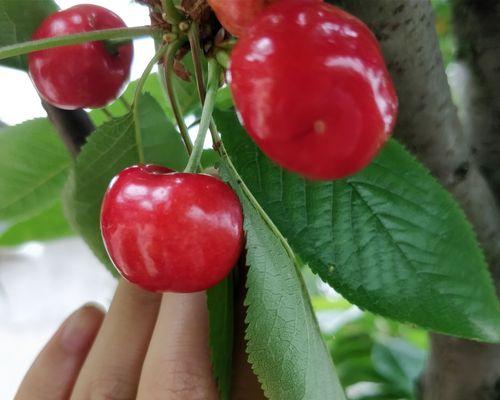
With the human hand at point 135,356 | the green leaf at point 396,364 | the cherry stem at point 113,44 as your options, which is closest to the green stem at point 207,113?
the cherry stem at point 113,44

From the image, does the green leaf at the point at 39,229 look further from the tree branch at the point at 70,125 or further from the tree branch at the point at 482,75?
the tree branch at the point at 482,75

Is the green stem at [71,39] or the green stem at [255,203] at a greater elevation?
the green stem at [71,39]

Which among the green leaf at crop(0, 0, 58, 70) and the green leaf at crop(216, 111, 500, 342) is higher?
the green leaf at crop(0, 0, 58, 70)

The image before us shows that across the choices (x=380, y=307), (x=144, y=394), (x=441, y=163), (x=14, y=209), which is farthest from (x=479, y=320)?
(x=14, y=209)

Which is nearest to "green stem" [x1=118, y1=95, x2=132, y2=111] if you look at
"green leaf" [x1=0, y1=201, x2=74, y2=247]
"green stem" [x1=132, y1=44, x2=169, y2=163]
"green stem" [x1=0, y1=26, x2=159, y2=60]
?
"green stem" [x1=132, y1=44, x2=169, y2=163]

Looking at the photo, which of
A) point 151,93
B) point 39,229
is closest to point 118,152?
point 151,93

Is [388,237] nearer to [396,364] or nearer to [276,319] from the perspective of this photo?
[276,319]

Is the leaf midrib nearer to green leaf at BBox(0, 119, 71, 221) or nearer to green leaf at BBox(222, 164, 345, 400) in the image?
green leaf at BBox(0, 119, 71, 221)
